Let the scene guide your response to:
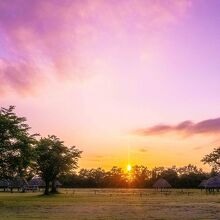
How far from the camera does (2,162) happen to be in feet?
186

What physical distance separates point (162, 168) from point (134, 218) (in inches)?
6410

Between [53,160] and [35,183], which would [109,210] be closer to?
[53,160]

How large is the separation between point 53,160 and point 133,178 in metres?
85.9

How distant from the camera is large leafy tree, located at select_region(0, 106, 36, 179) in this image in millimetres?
56219

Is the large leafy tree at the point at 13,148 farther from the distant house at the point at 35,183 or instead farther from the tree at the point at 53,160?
the distant house at the point at 35,183

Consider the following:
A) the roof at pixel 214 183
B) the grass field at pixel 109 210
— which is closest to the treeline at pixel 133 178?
the roof at pixel 214 183

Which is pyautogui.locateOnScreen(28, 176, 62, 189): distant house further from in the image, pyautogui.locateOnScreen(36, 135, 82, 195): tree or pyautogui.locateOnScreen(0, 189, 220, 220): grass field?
pyautogui.locateOnScreen(0, 189, 220, 220): grass field

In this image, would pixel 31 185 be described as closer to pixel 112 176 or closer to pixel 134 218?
pixel 112 176

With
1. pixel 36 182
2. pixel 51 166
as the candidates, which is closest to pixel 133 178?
pixel 36 182

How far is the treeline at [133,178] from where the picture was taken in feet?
489

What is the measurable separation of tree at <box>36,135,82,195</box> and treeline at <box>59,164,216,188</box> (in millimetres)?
55798

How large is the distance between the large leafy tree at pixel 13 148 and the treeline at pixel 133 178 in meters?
96.9

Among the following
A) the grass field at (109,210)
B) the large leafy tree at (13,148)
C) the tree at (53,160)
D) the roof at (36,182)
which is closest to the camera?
the grass field at (109,210)

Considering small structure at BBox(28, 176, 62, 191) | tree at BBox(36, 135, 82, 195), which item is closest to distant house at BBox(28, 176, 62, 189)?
small structure at BBox(28, 176, 62, 191)
